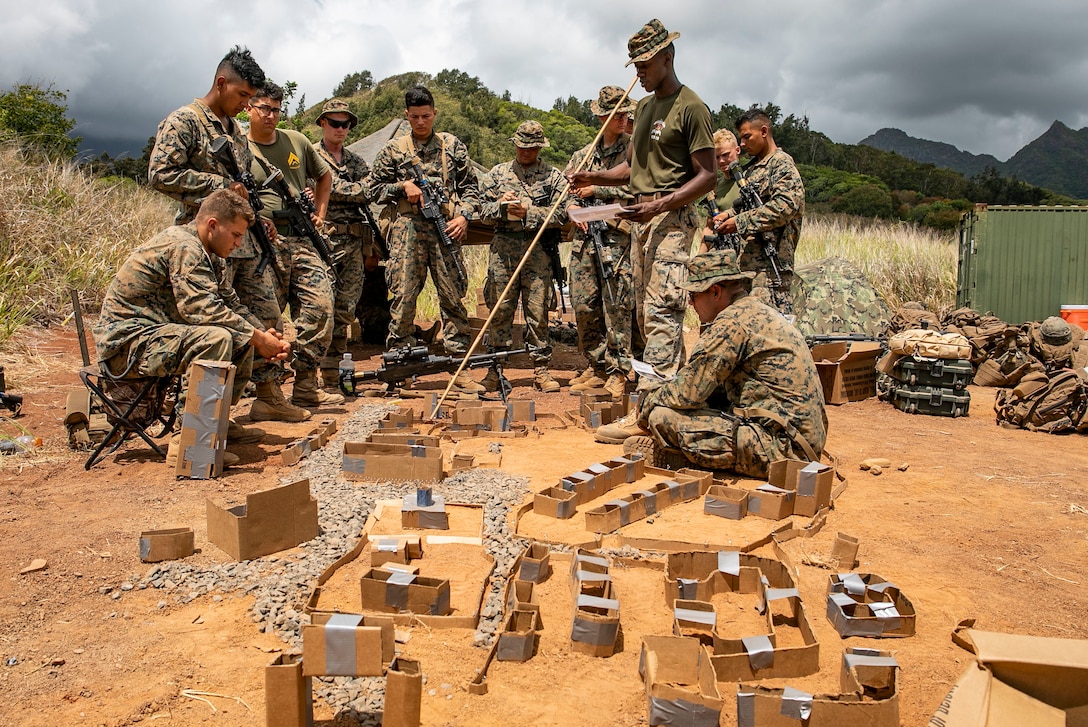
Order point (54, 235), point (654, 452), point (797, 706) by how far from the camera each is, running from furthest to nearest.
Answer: point (54, 235) → point (654, 452) → point (797, 706)

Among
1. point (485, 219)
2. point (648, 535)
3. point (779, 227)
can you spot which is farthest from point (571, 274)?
point (648, 535)

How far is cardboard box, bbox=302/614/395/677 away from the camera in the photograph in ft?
8.86

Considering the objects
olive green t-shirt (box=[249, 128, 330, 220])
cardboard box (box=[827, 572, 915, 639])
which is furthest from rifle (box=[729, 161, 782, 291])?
cardboard box (box=[827, 572, 915, 639])

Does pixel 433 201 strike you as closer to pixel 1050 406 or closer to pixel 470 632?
pixel 470 632

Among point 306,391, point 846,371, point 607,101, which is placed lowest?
point 306,391

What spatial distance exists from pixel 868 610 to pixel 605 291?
17.1 feet

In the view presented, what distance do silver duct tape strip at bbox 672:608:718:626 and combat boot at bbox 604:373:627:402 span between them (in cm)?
464

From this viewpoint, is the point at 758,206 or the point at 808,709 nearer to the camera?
the point at 808,709

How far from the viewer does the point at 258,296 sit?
6848 mm

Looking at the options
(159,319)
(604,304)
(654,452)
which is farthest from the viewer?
(604,304)

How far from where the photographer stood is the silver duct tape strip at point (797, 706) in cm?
268

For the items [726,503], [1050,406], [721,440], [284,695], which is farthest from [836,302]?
[284,695]

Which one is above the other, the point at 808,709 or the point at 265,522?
the point at 265,522

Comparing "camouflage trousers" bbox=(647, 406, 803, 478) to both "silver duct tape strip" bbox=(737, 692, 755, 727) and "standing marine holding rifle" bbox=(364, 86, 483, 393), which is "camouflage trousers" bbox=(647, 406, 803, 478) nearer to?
"silver duct tape strip" bbox=(737, 692, 755, 727)
